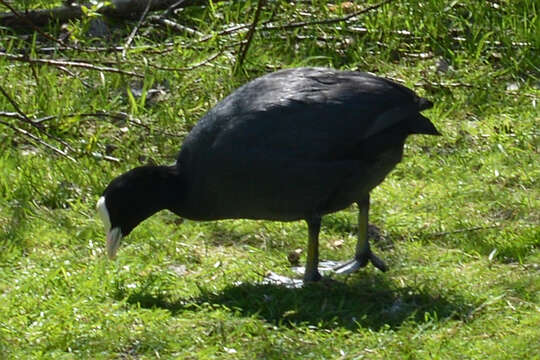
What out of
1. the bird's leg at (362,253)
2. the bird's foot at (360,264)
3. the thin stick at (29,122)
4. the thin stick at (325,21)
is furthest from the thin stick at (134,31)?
the bird's foot at (360,264)

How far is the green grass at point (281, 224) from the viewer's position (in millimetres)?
4422

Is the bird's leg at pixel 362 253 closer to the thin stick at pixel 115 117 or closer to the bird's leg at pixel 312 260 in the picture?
the bird's leg at pixel 312 260

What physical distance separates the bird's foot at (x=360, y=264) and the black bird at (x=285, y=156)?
0.4 inches

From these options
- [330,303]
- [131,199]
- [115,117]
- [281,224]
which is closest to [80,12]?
[115,117]

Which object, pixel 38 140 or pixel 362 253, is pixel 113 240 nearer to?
pixel 362 253

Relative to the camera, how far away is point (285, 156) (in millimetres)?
4828

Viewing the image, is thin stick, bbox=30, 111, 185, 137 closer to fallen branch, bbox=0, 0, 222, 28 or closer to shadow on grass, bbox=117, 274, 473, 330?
fallen branch, bbox=0, 0, 222, 28

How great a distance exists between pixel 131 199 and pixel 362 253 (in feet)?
3.57

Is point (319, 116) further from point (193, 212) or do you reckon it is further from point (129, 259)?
point (129, 259)

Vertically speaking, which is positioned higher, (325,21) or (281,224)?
(325,21)

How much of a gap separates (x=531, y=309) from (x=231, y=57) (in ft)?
10.7

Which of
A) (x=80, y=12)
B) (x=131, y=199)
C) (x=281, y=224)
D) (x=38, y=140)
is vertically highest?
(x=80, y=12)

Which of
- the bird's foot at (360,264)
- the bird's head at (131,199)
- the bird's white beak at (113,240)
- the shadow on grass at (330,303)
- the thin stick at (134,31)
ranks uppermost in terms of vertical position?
the thin stick at (134,31)

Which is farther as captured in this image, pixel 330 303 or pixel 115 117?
pixel 115 117
